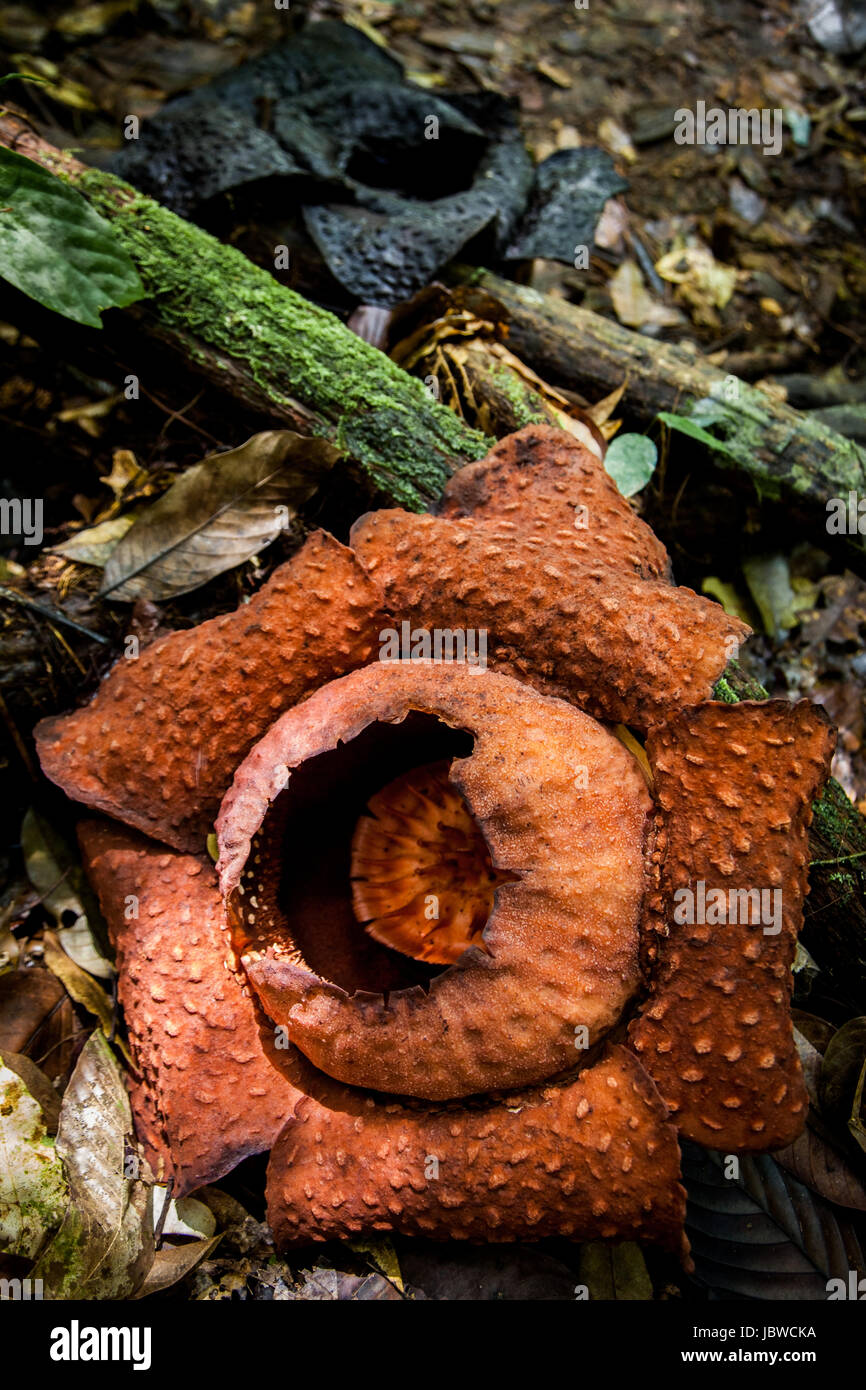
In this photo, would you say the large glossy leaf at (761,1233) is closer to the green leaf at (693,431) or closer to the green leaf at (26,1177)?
the green leaf at (26,1177)

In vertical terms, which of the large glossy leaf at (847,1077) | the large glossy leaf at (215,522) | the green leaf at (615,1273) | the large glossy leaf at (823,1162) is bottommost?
the green leaf at (615,1273)

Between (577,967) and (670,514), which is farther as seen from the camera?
(670,514)

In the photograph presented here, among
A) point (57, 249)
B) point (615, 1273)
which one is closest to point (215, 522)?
point (57, 249)

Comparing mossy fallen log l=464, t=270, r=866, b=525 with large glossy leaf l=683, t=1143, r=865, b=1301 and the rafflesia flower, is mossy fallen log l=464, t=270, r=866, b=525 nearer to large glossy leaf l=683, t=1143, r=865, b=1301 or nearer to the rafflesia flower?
the rafflesia flower

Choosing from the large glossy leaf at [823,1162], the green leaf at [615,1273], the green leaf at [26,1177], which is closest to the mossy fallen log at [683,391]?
the large glossy leaf at [823,1162]
